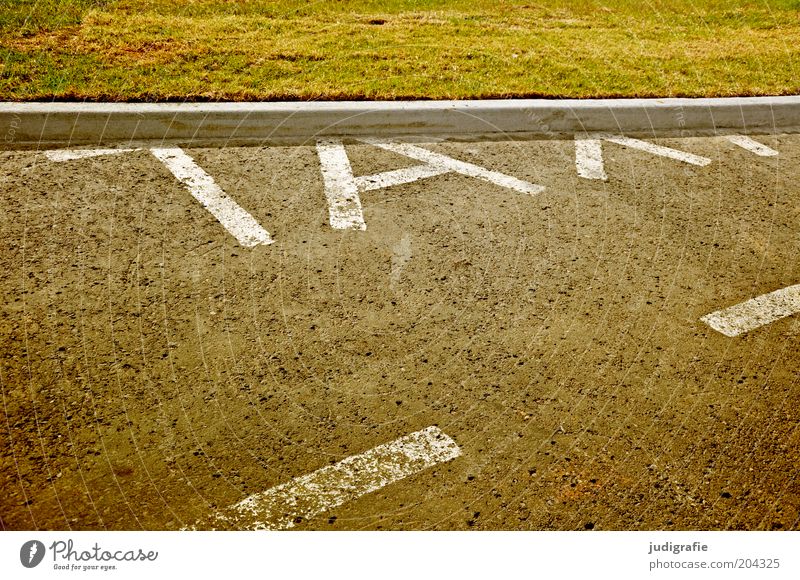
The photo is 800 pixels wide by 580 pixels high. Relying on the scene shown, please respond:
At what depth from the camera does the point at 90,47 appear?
6184 millimetres

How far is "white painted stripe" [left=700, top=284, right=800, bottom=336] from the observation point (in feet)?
11.4

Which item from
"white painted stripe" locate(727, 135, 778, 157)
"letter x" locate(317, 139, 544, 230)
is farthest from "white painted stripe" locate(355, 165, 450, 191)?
"white painted stripe" locate(727, 135, 778, 157)

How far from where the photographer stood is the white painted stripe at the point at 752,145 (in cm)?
550

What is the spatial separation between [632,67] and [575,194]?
8.32 ft

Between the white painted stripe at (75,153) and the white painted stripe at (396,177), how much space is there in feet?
5.28

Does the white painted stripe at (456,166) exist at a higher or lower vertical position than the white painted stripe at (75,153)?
lower

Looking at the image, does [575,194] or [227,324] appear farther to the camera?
[575,194]

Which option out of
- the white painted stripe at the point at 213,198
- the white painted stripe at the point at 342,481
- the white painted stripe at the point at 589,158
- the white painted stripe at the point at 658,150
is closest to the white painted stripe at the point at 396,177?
the white painted stripe at the point at 213,198

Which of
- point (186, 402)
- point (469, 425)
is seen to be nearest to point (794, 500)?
point (469, 425)

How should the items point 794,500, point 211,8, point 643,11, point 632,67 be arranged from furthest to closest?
1. point 643,11
2. point 211,8
3. point 632,67
4. point 794,500

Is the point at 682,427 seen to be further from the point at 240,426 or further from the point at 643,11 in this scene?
the point at 643,11

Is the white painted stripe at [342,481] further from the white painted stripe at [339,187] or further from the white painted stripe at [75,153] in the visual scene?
the white painted stripe at [75,153]

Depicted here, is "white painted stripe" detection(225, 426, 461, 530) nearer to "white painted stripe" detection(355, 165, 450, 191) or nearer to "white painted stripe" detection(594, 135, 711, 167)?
"white painted stripe" detection(355, 165, 450, 191)

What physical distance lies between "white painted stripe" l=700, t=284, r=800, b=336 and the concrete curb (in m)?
2.33
